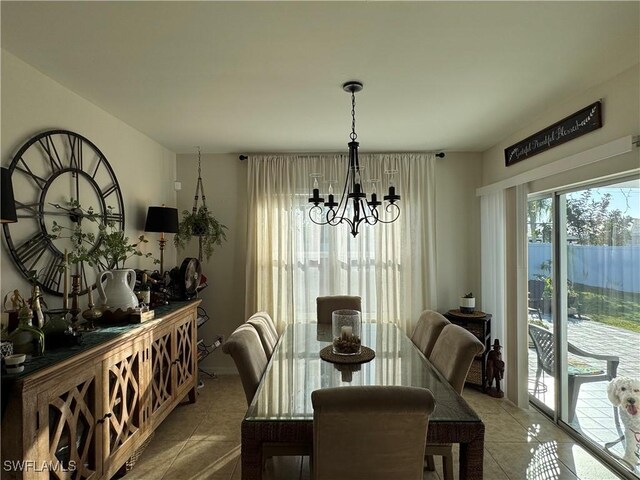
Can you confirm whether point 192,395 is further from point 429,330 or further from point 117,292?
point 429,330

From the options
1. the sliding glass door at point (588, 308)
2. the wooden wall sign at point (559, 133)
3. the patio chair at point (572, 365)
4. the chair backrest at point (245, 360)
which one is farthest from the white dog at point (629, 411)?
the chair backrest at point (245, 360)

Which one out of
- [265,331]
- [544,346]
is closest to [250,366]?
[265,331]

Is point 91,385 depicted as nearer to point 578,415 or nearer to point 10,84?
point 10,84

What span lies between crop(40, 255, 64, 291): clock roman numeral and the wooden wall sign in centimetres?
358

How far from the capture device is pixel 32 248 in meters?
2.09

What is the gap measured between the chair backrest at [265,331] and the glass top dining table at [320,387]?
0.09 metres

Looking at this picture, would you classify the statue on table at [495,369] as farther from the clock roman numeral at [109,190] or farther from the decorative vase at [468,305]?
the clock roman numeral at [109,190]

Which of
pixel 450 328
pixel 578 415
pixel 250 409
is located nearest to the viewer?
pixel 250 409

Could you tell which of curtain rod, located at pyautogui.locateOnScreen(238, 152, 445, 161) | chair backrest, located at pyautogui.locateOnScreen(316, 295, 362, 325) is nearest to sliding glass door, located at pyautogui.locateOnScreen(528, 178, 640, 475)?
curtain rod, located at pyautogui.locateOnScreen(238, 152, 445, 161)

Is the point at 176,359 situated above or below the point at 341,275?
below

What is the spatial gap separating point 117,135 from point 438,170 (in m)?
3.37

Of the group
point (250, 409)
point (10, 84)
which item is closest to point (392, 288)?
point (250, 409)

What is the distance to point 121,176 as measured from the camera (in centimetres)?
307

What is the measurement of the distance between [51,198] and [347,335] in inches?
82.6
